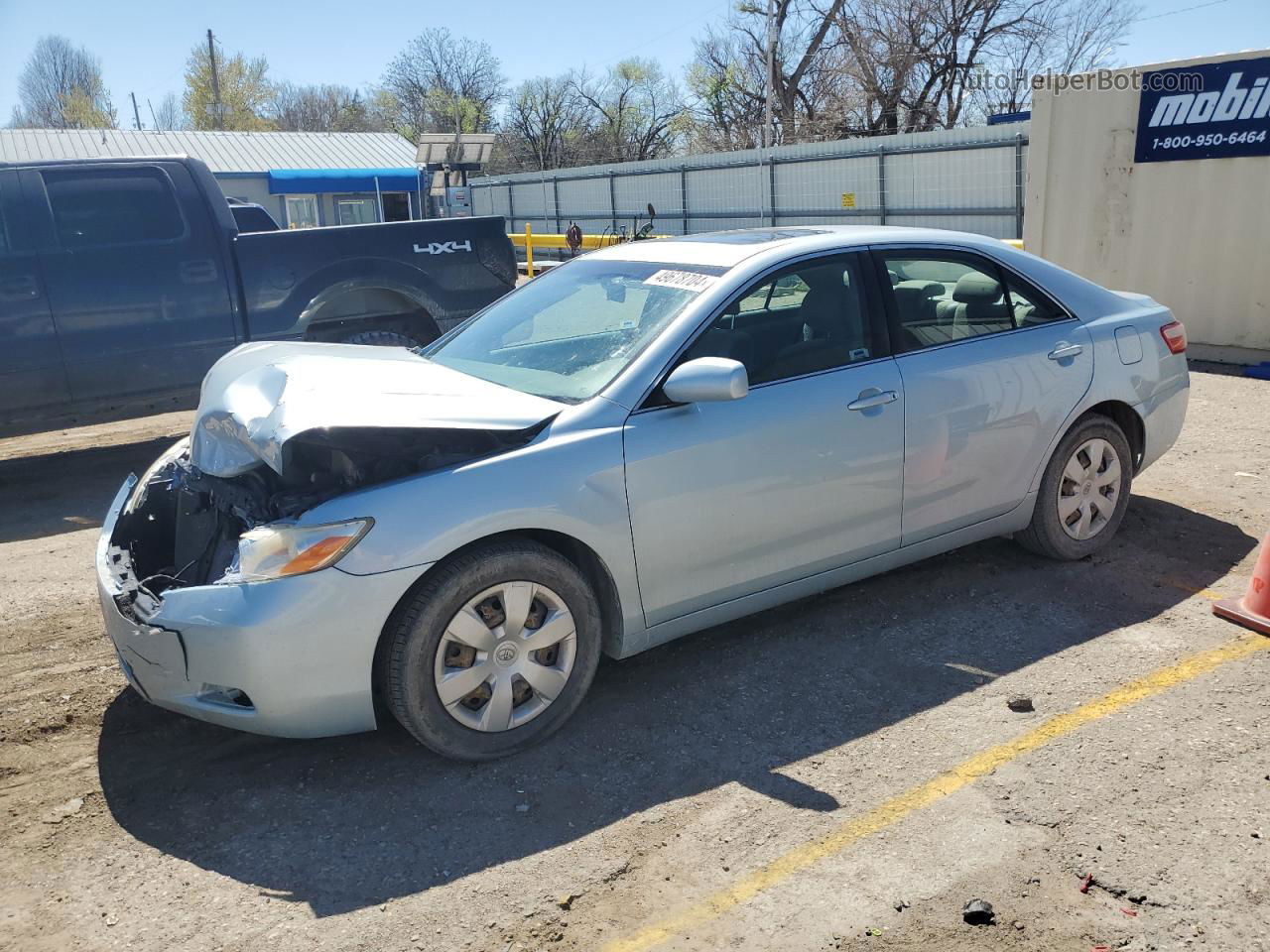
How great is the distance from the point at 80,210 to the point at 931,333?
591cm

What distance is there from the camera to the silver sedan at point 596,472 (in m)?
3.26

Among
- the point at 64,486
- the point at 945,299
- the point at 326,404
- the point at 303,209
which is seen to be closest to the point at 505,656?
the point at 326,404

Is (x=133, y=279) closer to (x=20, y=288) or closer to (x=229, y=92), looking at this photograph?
(x=20, y=288)

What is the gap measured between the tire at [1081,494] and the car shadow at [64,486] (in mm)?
5510

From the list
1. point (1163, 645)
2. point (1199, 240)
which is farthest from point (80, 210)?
point (1199, 240)

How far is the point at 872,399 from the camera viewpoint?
417cm

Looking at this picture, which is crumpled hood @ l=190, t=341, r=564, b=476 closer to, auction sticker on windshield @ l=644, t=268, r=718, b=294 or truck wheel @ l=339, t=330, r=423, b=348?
auction sticker on windshield @ l=644, t=268, r=718, b=294

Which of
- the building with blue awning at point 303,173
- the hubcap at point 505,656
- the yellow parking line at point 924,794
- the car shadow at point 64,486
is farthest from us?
the building with blue awning at point 303,173

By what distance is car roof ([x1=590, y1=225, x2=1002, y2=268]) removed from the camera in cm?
426

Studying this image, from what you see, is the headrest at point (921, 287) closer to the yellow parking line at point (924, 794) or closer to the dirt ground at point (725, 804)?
the dirt ground at point (725, 804)

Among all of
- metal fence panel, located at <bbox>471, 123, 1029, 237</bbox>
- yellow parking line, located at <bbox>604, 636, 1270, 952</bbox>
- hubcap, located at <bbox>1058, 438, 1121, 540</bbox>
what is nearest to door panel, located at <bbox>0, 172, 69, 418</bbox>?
yellow parking line, located at <bbox>604, 636, 1270, 952</bbox>

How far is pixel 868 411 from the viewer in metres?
4.15

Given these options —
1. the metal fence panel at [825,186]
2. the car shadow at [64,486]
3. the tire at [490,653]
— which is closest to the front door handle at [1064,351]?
the tire at [490,653]

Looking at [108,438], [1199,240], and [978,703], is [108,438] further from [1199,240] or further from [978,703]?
[1199,240]
